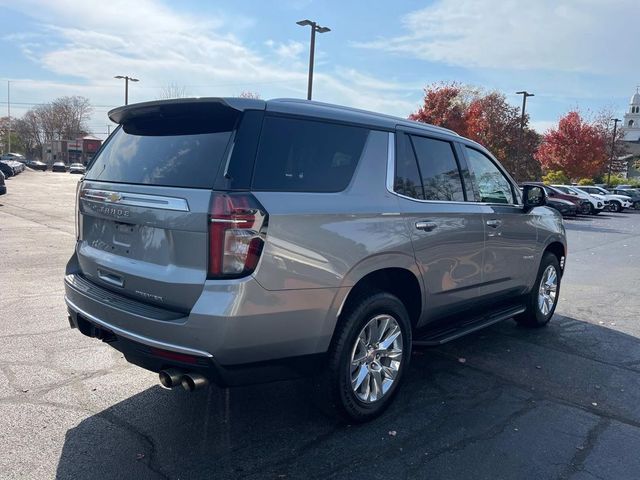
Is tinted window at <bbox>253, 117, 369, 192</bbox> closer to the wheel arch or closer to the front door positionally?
the wheel arch

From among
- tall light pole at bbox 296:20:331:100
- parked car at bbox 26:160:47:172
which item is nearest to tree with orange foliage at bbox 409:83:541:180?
tall light pole at bbox 296:20:331:100

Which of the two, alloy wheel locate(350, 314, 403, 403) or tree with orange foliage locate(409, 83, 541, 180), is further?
tree with orange foliage locate(409, 83, 541, 180)

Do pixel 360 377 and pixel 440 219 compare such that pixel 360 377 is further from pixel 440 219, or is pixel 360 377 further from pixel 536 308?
pixel 536 308

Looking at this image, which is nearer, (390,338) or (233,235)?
(233,235)

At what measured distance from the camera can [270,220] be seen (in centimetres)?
284

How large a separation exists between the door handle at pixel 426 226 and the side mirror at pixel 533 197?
1818 mm

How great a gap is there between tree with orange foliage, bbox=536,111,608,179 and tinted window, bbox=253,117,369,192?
48306 mm

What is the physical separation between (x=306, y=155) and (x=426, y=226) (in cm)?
115

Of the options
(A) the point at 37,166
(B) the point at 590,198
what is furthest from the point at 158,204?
(A) the point at 37,166

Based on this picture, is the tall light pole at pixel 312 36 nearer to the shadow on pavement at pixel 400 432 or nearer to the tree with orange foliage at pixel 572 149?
the shadow on pavement at pixel 400 432

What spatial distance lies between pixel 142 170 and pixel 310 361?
5.02 feet

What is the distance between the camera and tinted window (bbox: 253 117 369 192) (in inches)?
118

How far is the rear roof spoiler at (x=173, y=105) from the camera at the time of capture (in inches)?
117

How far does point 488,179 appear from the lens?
498cm
